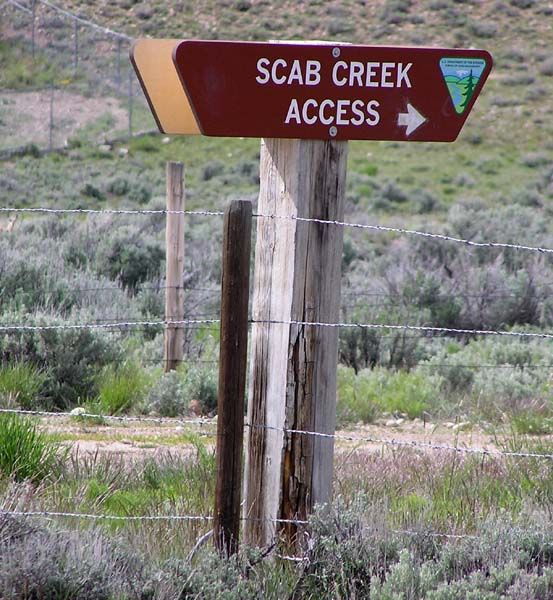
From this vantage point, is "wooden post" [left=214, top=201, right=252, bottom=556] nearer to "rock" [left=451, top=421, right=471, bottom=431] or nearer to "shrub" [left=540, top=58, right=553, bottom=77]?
"rock" [left=451, top=421, right=471, bottom=431]

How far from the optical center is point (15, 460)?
17.1 feet

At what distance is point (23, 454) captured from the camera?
17.4 ft

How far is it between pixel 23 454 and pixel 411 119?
258 centimetres

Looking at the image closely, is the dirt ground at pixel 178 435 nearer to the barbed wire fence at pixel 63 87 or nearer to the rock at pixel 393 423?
the rock at pixel 393 423

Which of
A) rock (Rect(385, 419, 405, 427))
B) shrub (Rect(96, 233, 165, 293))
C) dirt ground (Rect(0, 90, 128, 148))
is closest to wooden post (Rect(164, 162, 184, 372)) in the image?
rock (Rect(385, 419, 405, 427))

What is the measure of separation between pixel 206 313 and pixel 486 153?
20869mm

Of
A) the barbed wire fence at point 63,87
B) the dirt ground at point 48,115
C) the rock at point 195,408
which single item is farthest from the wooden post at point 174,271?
the dirt ground at point 48,115

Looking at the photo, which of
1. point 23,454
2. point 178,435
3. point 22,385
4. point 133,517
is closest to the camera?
point 133,517

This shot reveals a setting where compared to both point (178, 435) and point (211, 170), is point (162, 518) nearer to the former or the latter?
point (178, 435)

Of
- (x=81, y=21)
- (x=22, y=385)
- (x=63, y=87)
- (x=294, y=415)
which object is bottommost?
(x=22, y=385)

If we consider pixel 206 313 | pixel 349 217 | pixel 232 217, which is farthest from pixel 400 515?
pixel 349 217

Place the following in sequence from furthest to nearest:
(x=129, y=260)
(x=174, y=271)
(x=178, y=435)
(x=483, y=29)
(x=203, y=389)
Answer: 1. (x=483, y=29)
2. (x=129, y=260)
3. (x=174, y=271)
4. (x=203, y=389)
5. (x=178, y=435)

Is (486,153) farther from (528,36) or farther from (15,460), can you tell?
(15,460)

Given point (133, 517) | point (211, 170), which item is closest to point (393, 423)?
point (133, 517)
